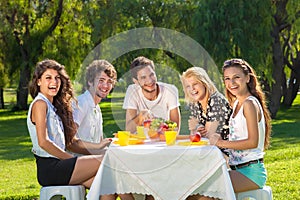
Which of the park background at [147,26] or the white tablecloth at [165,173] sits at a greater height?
the park background at [147,26]

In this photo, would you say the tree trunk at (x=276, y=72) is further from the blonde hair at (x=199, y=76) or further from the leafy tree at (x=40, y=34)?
the blonde hair at (x=199, y=76)

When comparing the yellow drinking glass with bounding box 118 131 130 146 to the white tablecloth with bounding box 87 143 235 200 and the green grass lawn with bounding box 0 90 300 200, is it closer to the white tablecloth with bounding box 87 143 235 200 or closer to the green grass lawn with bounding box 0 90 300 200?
the green grass lawn with bounding box 0 90 300 200

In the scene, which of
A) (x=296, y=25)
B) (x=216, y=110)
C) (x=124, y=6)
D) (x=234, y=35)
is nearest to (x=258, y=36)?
(x=234, y=35)

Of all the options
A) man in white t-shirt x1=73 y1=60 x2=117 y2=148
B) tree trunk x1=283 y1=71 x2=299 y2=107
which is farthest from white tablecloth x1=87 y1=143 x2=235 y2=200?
tree trunk x1=283 y1=71 x2=299 y2=107

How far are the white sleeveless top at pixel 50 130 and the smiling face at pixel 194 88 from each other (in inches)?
38.8

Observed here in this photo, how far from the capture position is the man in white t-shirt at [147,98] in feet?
14.5

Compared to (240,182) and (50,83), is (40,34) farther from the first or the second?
(240,182)

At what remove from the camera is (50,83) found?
4.41 metres

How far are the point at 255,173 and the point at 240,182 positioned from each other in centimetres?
13

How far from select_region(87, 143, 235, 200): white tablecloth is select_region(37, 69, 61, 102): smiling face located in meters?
0.81

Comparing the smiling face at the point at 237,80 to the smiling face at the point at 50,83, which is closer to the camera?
the smiling face at the point at 237,80

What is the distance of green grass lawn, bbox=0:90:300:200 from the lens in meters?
6.09

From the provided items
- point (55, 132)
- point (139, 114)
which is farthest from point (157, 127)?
point (55, 132)

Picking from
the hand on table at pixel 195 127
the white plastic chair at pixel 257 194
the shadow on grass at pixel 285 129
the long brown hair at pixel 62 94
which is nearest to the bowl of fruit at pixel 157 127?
the hand on table at pixel 195 127
